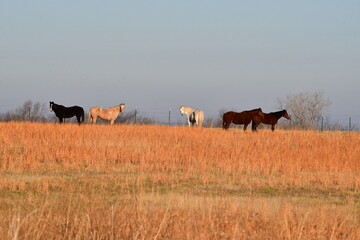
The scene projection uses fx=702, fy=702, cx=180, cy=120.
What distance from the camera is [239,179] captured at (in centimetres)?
1888

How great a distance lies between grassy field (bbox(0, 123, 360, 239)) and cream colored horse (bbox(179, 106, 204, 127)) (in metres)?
11.9

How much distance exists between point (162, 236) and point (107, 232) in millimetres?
754

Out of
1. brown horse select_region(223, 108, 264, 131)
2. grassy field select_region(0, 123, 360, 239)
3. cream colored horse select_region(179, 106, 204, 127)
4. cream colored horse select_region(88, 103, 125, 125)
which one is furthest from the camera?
cream colored horse select_region(88, 103, 125, 125)

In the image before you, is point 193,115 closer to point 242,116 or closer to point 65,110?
point 242,116

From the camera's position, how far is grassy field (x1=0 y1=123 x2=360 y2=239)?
952cm

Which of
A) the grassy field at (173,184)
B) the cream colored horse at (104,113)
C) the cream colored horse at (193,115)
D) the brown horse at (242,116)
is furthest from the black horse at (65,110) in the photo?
the grassy field at (173,184)

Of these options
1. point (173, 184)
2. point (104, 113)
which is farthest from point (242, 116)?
point (173, 184)

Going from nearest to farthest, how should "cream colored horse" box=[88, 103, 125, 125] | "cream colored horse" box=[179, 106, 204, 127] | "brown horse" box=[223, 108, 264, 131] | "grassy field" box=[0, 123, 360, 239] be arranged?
"grassy field" box=[0, 123, 360, 239] → "brown horse" box=[223, 108, 264, 131] → "cream colored horse" box=[179, 106, 204, 127] → "cream colored horse" box=[88, 103, 125, 125]

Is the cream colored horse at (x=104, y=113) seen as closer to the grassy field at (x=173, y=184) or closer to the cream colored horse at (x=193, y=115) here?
the cream colored horse at (x=193, y=115)

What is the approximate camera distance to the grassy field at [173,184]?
9.52m

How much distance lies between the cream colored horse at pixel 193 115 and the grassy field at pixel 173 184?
1189cm

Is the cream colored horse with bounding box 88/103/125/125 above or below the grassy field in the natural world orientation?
above

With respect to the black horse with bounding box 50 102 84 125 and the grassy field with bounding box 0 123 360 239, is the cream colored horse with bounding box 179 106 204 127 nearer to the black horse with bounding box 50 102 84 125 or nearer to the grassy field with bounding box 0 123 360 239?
the black horse with bounding box 50 102 84 125

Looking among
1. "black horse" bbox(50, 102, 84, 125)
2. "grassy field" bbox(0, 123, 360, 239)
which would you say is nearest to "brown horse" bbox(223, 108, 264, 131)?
"grassy field" bbox(0, 123, 360, 239)
